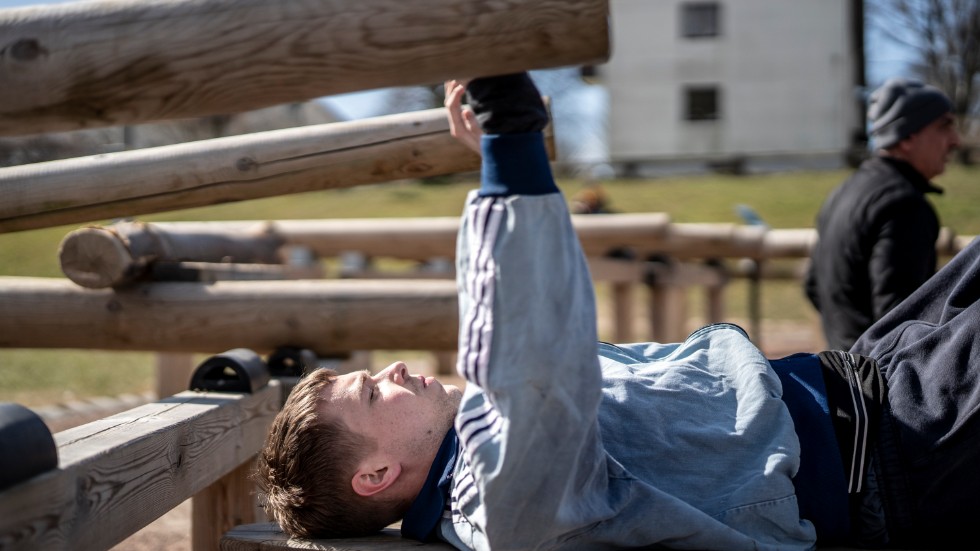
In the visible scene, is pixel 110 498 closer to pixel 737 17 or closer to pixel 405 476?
pixel 405 476

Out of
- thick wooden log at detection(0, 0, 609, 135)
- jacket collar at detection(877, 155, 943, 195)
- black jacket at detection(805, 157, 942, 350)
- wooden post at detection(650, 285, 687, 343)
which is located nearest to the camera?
thick wooden log at detection(0, 0, 609, 135)

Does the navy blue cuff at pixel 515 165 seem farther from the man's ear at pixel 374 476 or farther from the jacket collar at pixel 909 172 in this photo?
the jacket collar at pixel 909 172

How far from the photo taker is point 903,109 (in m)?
4.06

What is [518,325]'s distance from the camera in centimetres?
154

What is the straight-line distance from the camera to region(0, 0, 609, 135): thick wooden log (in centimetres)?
144

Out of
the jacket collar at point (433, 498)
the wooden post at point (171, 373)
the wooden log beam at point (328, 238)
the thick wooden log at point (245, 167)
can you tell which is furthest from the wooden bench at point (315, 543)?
the wooden post at point (171, 373)

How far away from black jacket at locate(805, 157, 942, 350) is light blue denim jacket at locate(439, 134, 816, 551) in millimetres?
1966

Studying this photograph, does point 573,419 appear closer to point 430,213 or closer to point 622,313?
point 622,313

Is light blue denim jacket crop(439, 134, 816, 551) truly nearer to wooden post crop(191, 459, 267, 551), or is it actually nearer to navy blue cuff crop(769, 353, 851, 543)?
navy blue cuff crop(769, 353, 851, 543)

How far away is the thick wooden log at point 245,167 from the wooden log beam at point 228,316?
920 millimetres

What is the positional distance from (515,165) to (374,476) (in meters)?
0.81

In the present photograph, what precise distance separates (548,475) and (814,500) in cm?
61

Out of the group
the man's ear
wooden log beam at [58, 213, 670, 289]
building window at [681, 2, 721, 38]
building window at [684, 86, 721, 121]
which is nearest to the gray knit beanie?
wooden log beam at [58, 213, 670, 289]

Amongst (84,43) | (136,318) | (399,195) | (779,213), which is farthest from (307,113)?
(84,43)
